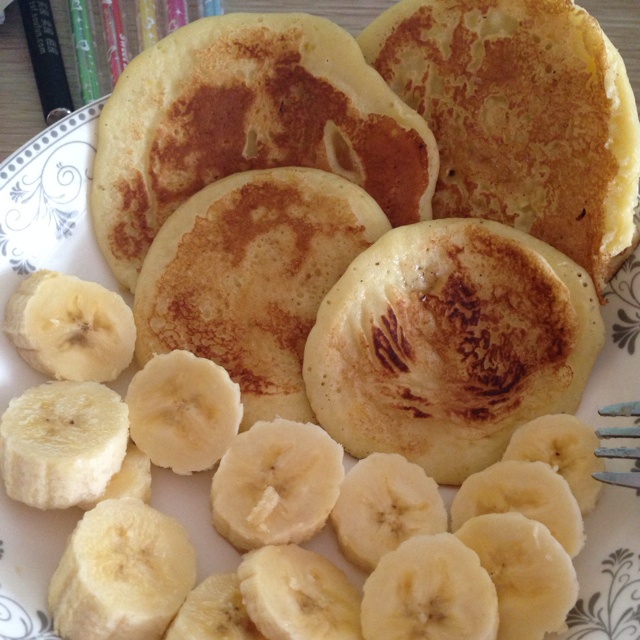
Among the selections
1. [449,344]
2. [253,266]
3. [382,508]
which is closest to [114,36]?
[253,266]

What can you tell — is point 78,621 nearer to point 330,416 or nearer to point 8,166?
point 330,416

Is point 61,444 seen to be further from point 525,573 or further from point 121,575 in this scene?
point 525,573

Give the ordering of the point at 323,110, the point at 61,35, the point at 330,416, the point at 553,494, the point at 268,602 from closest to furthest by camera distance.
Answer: the point at 268,602 < the point at 553,494 < the point at 330,416 < the point at 323,110 < the point at 61,35

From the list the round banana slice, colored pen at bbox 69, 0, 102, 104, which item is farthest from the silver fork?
colored pen at bbox 69, 0, 102, 104

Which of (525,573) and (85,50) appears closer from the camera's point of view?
(525,573)

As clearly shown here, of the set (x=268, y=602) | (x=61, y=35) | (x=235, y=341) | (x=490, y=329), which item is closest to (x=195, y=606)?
(x=268, y=602)

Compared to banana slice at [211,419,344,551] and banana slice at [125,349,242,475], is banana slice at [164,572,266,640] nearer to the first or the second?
banana slice at [211,419,344,551]
